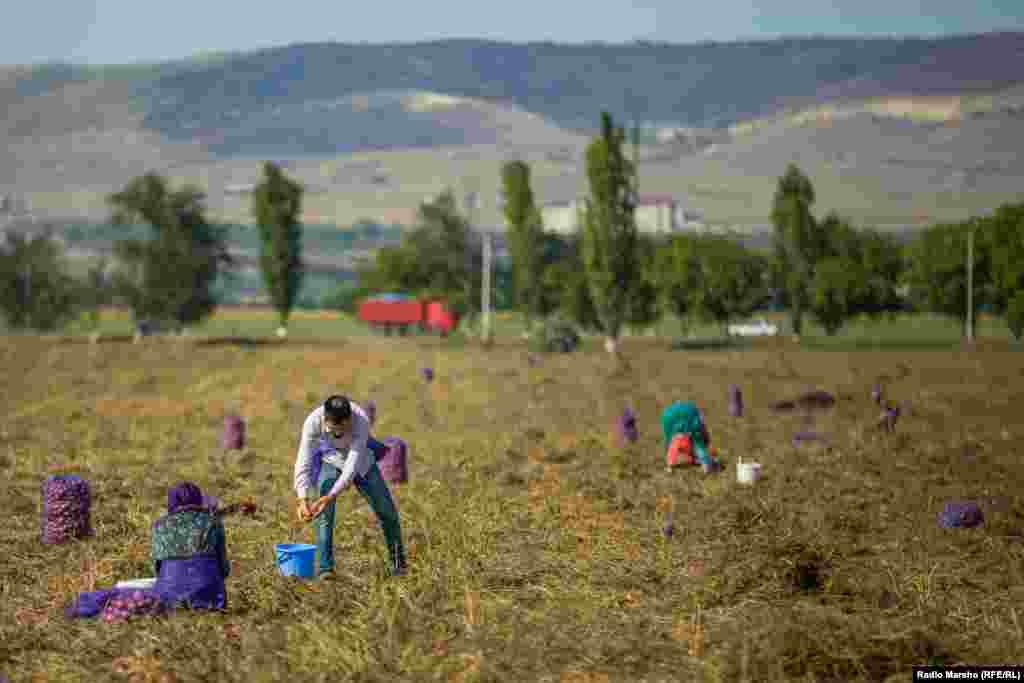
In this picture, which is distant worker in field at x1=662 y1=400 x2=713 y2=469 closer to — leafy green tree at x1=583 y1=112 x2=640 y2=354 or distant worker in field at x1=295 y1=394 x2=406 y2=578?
distant worker in field at x1=295 y1=394 x2=406 y2=578

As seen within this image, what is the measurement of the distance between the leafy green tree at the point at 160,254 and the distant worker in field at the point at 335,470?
7774 centimetres

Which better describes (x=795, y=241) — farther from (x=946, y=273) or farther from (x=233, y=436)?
(x=233, y=436)

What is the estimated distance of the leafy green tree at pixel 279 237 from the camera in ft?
345

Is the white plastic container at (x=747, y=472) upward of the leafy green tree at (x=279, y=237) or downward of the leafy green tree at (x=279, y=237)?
downward

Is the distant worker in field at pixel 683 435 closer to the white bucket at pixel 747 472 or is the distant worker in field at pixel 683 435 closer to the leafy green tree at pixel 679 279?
the white bucket at pixel 747 472

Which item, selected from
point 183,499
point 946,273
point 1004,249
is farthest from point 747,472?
point 946,273

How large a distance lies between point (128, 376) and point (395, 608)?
5298 centimetres

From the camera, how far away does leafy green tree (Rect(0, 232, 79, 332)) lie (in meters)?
107

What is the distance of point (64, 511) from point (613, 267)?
65.6 m

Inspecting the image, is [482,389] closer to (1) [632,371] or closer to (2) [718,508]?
(1) [632,371]

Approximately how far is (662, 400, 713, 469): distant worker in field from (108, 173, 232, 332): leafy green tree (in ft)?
222

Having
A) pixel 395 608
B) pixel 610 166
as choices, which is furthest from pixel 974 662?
pixel 610 166

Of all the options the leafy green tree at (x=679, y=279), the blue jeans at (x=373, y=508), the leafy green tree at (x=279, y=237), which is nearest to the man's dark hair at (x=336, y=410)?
the blue jeans at (x=373, y=508)

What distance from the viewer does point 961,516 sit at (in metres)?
20.7
